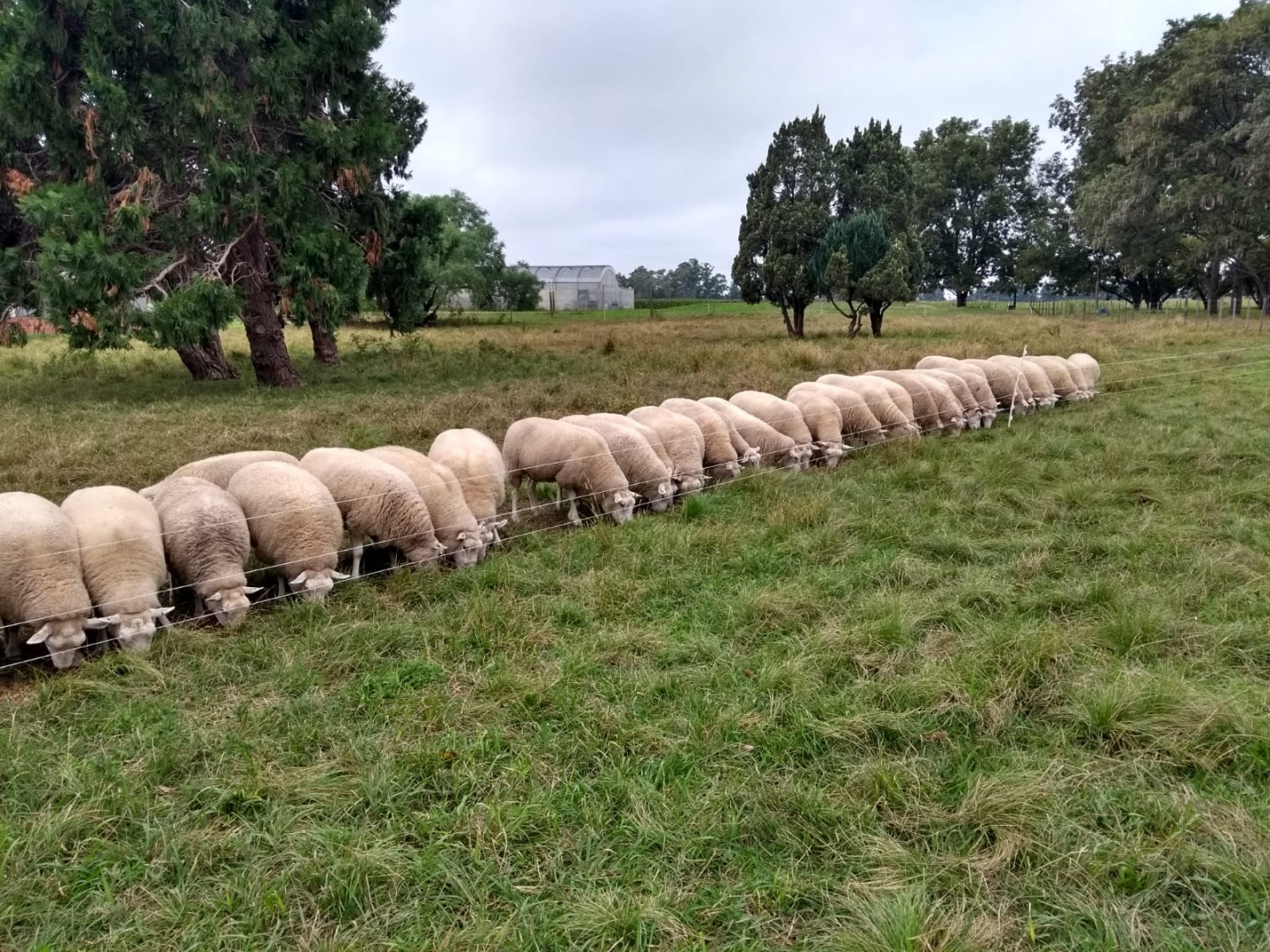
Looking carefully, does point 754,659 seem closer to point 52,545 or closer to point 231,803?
point 231,803

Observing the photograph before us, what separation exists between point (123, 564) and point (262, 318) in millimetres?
11731

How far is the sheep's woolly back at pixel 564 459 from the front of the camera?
22.6ft

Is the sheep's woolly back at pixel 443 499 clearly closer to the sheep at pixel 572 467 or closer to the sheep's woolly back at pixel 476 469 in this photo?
the sheep's woolly back at pixel 476 469

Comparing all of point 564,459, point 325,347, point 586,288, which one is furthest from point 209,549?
point 586,288

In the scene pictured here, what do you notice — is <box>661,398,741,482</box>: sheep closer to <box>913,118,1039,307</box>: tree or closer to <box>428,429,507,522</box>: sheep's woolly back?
<box>428,429,507,522</box>: sheep's woolly back

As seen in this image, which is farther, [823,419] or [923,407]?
[923,407]

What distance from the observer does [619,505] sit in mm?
6844

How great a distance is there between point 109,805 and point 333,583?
230cm

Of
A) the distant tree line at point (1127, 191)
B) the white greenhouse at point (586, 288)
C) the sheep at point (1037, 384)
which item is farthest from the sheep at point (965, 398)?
the white greenhouse at point (586, 288)

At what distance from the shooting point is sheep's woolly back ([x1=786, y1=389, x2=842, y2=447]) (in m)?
9.10

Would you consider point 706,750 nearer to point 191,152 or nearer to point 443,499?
point 443,499

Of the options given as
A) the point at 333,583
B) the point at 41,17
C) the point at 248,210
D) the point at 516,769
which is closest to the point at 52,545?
the point at 333,583

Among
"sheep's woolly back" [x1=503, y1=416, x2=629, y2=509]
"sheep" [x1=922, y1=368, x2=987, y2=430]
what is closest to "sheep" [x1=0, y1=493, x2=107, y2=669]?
"sheep's woolly back" [x1=503, y1=416, x2=629, y2=509]

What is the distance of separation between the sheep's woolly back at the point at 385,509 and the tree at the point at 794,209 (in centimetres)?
2332
